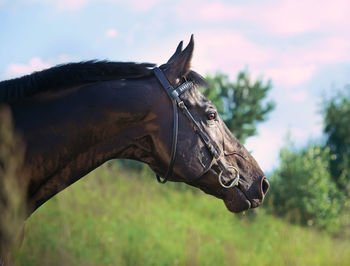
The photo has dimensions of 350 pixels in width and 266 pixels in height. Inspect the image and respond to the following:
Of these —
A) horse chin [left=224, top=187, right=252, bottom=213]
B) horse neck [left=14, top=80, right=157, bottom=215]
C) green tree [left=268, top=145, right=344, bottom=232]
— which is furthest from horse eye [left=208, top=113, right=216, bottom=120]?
green tree [left=268, top=145, right=344, bottom=232]

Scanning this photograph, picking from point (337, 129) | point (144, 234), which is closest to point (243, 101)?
point (337, 129)

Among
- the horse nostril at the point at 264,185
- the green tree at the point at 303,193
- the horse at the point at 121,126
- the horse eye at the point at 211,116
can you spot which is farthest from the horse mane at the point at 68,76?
the green tree at the point at 303,193

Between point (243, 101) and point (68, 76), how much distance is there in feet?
54.2

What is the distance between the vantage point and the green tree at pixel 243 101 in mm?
17453

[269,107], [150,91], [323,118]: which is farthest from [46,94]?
[323,118]

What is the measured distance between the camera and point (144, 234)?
692cm

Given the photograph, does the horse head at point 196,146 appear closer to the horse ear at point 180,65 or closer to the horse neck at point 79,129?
the horse ear at point 180,65

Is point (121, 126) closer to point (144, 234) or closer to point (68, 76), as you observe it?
point (68, 76)

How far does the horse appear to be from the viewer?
2.27 m

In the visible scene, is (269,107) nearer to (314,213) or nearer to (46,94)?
(314,213)

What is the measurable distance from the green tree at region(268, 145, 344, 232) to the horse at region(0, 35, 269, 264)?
1058 centimetres

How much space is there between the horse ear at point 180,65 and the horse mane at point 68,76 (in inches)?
5.8

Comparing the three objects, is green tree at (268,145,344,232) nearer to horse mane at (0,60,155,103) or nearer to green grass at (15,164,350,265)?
green grass at (15,164,350,265)

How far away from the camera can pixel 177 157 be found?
8.25 feet
